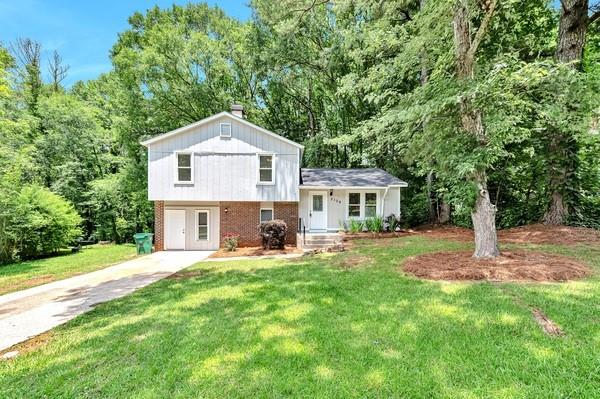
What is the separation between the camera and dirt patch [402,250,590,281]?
19.8 ft

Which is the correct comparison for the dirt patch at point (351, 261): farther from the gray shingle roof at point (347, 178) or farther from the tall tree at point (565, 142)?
the tall tree at point (565, 142)

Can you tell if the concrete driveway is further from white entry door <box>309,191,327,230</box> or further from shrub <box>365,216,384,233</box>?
shrub <box>365,216,384,233</box>

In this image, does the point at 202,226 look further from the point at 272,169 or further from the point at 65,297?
the point at 65,297

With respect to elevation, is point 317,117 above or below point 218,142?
above

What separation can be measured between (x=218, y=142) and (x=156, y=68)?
9695mm

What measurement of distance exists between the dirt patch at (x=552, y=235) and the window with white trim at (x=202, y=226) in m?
12.6

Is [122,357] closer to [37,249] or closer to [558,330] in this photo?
[558,330]

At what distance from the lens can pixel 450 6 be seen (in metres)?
7.54

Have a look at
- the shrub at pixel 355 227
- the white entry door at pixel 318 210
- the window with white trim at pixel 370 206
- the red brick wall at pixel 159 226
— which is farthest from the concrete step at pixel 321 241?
the red brick wall at pixel 159 226

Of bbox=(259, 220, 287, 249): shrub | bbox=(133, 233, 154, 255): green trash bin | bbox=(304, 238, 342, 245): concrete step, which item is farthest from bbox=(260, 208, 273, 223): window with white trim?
bbox=(133, 233, 154, 255): green trash bin

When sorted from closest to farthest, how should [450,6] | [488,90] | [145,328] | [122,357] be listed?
[122,357] → [145,328] → [488,90] → [450,6]

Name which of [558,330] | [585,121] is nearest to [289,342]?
[558,330]

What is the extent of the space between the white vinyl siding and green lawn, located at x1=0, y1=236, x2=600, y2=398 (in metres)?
8.56

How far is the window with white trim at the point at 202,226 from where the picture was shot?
15.2 meters
